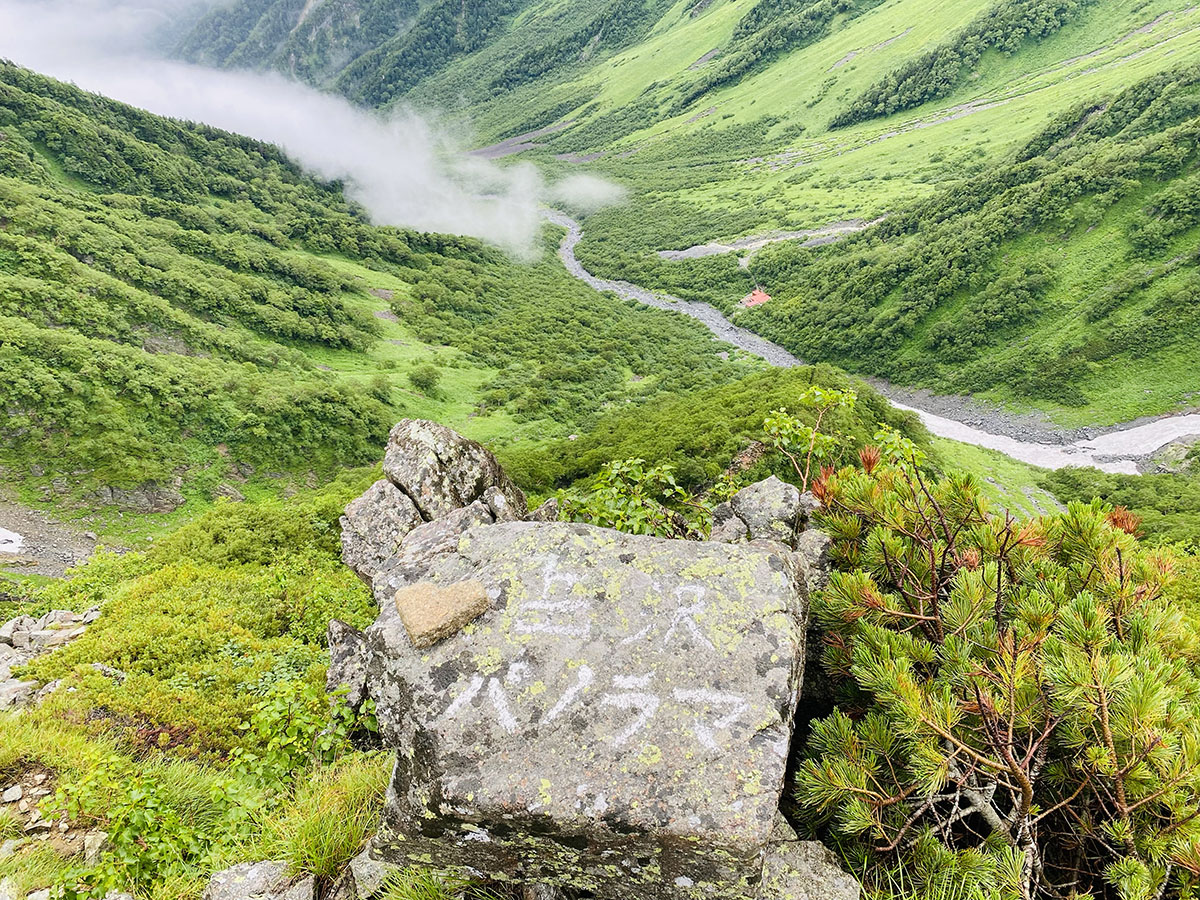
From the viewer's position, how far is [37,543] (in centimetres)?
3159

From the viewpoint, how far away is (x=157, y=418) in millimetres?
44281

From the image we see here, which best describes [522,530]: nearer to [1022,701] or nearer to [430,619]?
[430,619]

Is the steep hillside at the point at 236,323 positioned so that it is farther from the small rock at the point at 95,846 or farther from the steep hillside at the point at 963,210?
the small rock at the point at 95,846

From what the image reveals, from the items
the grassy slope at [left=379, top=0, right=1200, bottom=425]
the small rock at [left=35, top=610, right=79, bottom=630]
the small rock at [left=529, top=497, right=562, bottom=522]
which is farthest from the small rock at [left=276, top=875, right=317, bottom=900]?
the grassy slope at [left=379, top=0, right=1200, bottom=425]

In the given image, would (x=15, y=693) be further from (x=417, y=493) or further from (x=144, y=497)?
(x=144, y=497)

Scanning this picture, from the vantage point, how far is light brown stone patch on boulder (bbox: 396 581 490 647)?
4.02m

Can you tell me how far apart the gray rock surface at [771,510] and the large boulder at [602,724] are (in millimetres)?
1753

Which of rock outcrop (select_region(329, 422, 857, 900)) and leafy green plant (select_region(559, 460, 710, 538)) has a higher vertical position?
leafy green plant (select_region(559, 460, 710, 538))

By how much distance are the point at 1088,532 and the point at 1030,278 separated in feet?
293

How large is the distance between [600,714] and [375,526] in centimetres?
925

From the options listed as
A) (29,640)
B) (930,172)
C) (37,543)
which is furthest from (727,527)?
(930,172)

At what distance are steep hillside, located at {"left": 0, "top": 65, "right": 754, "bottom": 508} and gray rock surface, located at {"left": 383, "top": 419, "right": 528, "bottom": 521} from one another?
38.4 meters

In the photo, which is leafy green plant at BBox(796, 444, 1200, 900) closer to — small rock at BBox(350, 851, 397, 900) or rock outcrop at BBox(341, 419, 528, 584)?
small rock at BBox(350, 851, 397, 900)

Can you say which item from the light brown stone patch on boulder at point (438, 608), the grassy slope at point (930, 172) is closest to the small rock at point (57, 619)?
the light brown stone patch on boulder at point (438, 608)
